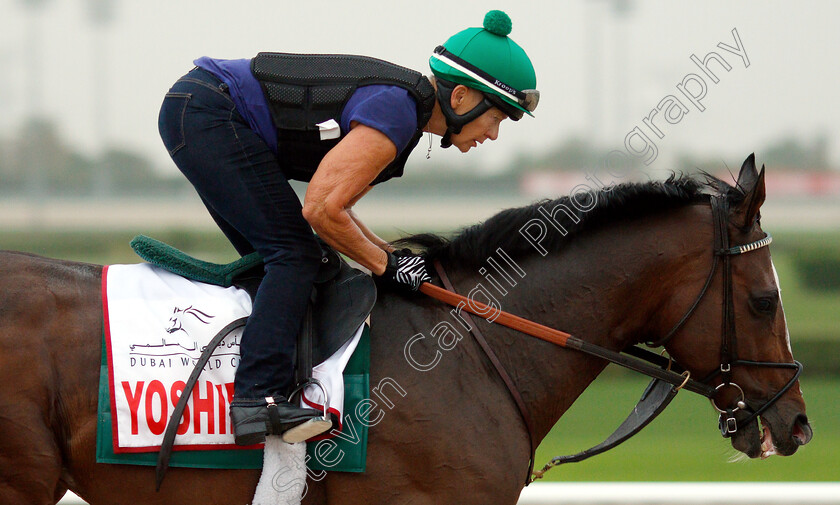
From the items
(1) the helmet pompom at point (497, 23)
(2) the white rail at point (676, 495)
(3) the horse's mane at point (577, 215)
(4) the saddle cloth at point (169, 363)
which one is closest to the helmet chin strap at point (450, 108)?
(1) the helmet pompom at point (497, 23)

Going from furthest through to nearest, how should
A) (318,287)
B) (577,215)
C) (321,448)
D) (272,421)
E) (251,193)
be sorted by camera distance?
(577,215) < (318,287) < (251,193) < (321,448) < (272,421)

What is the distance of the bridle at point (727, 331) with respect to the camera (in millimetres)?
2959

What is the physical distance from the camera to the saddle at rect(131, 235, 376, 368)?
277 cm

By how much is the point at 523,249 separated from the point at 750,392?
928 millimetres

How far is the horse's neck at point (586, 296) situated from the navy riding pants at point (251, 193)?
63cm

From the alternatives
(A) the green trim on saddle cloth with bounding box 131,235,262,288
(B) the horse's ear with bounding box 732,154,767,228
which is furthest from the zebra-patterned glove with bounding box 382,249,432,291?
(B) the horse's ear with bounding box 732,154,767,228

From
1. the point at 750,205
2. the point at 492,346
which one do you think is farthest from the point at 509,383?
the point at 750,205

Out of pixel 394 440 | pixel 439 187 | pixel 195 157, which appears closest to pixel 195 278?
pixel 195 157

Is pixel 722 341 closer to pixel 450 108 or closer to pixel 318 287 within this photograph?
pixel 450 108

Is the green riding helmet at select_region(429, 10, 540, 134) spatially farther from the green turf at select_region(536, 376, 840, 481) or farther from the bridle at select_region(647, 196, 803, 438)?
the green turf at select_region(536, 376, 840, 481)

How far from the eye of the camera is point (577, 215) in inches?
121

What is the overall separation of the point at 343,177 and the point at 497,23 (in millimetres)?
797

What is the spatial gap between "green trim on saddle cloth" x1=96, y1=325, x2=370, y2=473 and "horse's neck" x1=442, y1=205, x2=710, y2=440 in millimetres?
496

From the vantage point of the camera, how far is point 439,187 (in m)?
Result: 14.6
